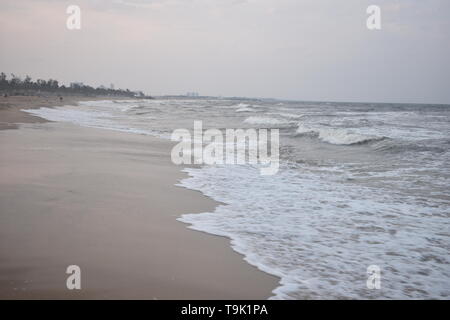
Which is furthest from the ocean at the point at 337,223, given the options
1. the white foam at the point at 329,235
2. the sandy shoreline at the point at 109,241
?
the sandy shoreline at the point at 109,241

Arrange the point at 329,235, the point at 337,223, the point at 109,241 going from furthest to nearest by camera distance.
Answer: the point at 337,223 < the point at 329,235 < the point at 109,241

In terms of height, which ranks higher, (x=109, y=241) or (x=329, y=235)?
(x=109, y=241)

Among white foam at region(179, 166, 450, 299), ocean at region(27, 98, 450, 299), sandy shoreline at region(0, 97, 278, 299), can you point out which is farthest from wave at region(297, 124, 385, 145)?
sandy shoreline at region(0, 97, 278, 299)

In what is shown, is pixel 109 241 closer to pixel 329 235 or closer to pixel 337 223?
pixel 329 235

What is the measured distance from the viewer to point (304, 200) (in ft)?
A: 22.5

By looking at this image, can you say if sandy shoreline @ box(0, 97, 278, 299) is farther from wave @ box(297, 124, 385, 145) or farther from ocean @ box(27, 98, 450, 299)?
wave @ box(297, 124, 385, 145)

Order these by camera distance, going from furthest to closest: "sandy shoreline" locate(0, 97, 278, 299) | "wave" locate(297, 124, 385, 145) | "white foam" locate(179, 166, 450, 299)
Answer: "wave" locate(297, 124, 385, 145) < "white foam" locate(179, 166, 450, 299) < "sandy shoreline" locate(0, 97, 278, 299)

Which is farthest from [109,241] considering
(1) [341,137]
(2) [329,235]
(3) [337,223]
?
(1) [341,137]

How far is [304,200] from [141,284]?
419 cm

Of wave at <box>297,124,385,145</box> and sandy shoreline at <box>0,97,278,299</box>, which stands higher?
wave at <box>297,124,385,145</box>

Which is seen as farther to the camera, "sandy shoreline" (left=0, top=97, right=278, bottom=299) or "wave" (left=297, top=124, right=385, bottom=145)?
"wave" (left=297, top=124, right=385, bottom=145)

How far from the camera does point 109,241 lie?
4.25 metres

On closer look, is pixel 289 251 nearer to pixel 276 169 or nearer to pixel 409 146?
pixel 276 169

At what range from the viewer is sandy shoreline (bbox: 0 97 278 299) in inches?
131
